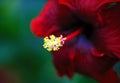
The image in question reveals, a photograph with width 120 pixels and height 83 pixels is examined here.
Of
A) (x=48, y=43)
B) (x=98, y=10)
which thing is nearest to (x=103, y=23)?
(x=98, y=10)

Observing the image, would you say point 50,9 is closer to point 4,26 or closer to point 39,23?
point 39,23

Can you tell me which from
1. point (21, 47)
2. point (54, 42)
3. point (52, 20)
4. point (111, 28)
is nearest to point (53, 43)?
point (54, 42)

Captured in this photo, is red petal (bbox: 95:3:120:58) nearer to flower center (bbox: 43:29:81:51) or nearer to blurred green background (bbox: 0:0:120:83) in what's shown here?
flower center (bbox: 43:29:81:51)

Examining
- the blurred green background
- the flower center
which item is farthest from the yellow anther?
the blurred green background

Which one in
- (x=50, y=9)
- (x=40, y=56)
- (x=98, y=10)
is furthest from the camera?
(x=40, y=56)

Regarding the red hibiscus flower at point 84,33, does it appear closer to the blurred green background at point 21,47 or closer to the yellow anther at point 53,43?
the yellow anther at point 53,43

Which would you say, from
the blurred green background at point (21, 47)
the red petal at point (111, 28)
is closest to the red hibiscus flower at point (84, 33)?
the red petal at point (111, 28)

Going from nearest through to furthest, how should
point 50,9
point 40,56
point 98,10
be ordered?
point 98,10
point 50,9
point 40,56
